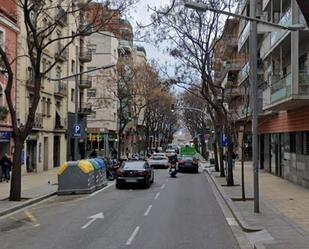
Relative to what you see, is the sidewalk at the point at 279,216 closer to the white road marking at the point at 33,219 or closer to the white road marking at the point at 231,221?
the white road marking at the point at 231,221

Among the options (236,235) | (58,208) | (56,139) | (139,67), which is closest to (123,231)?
(236,235)

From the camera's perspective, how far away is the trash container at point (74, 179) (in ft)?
88.6

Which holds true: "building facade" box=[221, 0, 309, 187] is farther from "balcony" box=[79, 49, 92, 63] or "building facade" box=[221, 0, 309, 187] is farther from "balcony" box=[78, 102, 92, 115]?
"balcony" box=[79, 49, 92, 63]

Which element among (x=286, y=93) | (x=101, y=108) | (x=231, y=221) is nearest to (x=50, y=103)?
(x=286, y=93)

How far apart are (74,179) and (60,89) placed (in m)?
27.0

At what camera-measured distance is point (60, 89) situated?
5316cm

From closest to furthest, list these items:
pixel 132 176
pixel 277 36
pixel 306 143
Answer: pixel 306 143
pixel 277 36
pixel 132 176

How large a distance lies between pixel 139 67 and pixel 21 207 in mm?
43851

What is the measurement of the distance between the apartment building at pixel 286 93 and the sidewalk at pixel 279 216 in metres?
3.17

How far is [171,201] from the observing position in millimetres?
23234

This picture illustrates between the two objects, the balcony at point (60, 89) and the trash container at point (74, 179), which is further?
the balcony at point (60, 89)

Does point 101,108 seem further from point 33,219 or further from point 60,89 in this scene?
point 33,219

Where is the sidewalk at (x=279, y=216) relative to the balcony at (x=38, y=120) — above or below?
below

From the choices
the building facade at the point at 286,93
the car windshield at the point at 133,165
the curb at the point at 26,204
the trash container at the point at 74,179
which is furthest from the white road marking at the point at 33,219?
the car windshield at the point at 133,165
